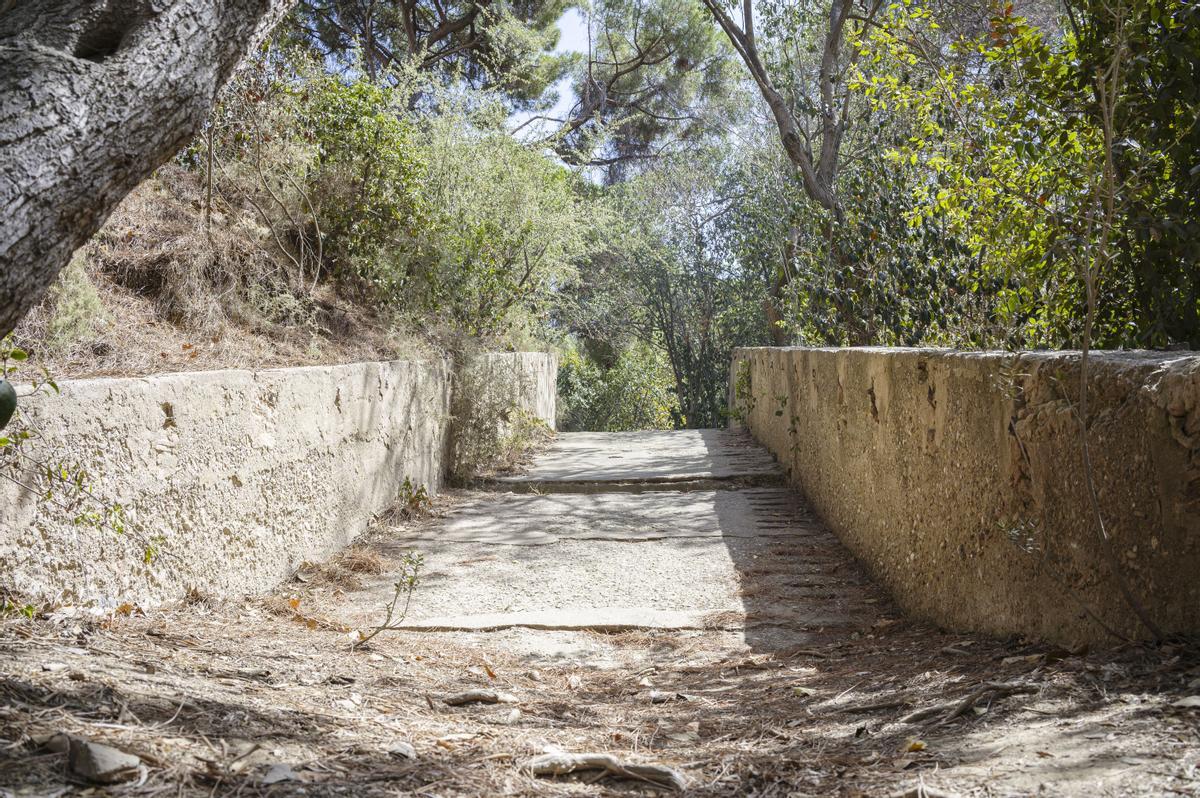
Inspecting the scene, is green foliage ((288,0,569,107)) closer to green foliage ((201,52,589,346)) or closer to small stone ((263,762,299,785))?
green foliage ((201,52,589,346))

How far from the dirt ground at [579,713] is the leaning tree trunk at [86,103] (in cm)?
86

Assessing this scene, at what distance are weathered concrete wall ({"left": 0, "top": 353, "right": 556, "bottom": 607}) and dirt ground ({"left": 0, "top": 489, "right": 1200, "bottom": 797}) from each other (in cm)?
17

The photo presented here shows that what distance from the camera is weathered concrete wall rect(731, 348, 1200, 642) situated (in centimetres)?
197

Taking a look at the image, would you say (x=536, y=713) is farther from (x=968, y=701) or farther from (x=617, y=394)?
(x=617, y=394)

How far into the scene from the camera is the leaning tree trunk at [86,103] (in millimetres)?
1754

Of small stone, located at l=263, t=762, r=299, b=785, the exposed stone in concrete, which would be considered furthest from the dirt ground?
the exposed stone in concrete

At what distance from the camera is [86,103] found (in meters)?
1.85

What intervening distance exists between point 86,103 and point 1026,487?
2362 millimetres

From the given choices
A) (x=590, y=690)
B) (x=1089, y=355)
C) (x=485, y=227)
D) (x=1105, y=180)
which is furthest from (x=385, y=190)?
(x=1089, y=355)

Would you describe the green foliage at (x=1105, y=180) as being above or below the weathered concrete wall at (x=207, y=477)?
above

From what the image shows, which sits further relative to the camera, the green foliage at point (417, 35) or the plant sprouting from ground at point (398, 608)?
the green foliage at point (417, 35)

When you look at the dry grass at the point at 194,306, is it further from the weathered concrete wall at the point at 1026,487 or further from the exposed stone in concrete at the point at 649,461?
the weathered concrete wall at the point at 1026,487

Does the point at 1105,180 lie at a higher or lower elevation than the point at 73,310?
higher

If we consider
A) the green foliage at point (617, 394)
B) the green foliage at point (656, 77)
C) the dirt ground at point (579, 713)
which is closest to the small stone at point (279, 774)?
the dirt ground at point (579, 713)
